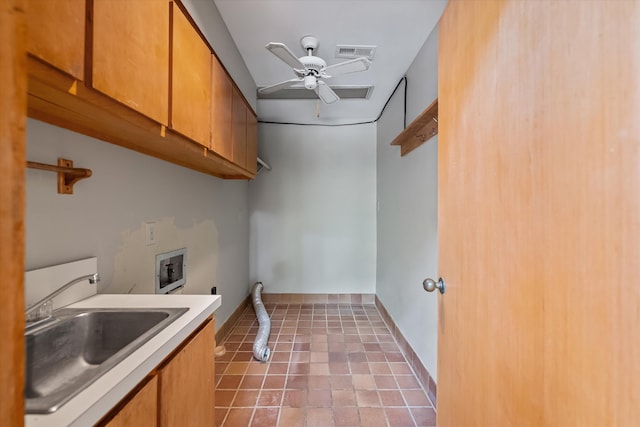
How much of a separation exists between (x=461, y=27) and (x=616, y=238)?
83 centimetres

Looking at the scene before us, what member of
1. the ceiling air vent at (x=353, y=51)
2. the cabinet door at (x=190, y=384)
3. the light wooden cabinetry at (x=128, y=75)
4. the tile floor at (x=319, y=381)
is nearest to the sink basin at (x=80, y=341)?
the cabinet door at (x=190, y=384)

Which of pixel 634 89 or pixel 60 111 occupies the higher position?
pixel 60 111

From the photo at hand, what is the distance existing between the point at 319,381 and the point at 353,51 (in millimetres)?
2526

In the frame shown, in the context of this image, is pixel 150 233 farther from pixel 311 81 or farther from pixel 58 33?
pixel 311 81

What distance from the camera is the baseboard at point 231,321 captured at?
2.47m

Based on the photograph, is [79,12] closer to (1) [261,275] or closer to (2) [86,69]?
(2) [86,69]

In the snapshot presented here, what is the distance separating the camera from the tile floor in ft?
5.26

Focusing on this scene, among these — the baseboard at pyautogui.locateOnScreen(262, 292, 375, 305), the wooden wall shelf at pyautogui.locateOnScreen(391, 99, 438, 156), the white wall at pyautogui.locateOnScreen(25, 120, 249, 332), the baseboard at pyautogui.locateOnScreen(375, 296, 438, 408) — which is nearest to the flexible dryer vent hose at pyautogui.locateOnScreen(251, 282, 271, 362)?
the baseboard at pyautogui.locateOnScreen(262, 292, 375, 305)

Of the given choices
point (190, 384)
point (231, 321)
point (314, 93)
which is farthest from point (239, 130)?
point (231, 321)

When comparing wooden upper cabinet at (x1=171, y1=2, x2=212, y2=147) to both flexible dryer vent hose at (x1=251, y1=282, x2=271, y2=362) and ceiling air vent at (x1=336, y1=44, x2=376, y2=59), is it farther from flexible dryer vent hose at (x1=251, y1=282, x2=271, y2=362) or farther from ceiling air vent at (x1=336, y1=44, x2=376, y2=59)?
flexible dryer vent hose at (x1=251, y1=282, x2=271, y2=362)

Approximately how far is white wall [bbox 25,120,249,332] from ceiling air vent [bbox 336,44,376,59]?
4.86 feet

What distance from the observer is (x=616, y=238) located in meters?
0.46

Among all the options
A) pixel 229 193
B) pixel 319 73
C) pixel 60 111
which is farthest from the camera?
pixel 229 193

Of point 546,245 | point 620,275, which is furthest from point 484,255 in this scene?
point 620,275
